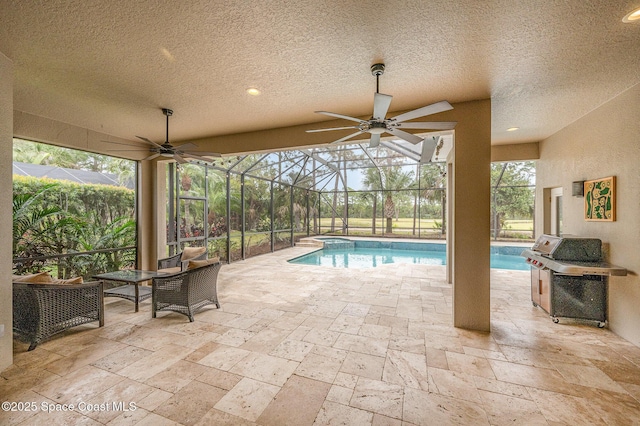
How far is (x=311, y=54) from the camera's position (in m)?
2.43

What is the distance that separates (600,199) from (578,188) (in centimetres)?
47

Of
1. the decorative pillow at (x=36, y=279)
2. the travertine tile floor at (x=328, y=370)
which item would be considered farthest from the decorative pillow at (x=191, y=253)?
the decorative pillow at (x=36, y=279)

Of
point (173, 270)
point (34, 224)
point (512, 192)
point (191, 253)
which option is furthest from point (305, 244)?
point (512, 192)

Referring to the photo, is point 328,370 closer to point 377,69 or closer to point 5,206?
point 377,69

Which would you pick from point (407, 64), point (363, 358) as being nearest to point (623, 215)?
point (407, 64)

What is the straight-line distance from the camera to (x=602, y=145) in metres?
3.54

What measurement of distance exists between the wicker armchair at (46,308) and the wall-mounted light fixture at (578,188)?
696cm

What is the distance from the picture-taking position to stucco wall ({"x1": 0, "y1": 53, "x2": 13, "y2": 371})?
8.07 ft

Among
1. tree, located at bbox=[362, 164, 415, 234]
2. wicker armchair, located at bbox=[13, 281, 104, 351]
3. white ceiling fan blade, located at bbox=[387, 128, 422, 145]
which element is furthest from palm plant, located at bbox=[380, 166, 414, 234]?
wicker armchair, located at bbox=[13, 281, 104, 351]

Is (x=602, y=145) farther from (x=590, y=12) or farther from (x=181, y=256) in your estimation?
(x=181, y=256)

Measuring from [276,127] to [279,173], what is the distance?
5624 millimetres

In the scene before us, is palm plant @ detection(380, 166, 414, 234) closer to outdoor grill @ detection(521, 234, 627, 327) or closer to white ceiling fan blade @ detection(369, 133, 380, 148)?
outdoor grill @ detection(521, 234, 627, 327)

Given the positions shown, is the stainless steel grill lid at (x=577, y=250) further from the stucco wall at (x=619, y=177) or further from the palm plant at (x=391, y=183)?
the palm plant at (x=391, y=183)

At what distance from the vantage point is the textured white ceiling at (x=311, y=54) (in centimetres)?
189
